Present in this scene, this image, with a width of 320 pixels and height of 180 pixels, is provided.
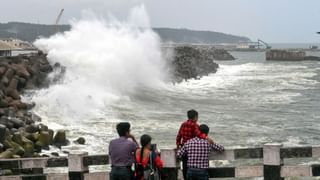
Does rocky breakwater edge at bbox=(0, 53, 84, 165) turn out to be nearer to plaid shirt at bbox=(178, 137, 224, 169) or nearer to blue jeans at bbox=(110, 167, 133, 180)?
blue jeans at bbox=(110, 167, 133, 180)

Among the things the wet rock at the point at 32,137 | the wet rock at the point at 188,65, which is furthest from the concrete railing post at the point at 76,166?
the wet rock at the point at 188,65

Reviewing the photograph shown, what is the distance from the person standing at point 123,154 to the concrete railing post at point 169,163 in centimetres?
95

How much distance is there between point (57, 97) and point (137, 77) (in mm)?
16356

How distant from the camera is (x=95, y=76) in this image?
122ft

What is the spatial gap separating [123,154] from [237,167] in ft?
6.38

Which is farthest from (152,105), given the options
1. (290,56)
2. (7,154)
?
(290,56)

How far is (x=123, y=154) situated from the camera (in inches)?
322

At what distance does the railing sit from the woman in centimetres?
88

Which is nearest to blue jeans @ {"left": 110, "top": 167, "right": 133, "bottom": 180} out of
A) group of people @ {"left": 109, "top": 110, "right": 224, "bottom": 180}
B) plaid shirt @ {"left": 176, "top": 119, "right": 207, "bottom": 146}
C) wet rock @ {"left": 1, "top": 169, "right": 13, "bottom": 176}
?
group of people @ {"left": 109, "top": 110, "right": 224, "bottom": 180}

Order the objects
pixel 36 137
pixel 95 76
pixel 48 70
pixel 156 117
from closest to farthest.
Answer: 1. pixel 36 137
2. pixel 156 117
3. pixel 48 70
4. pixel 95 76

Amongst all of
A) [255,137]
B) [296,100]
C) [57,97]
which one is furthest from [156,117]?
[296,100]

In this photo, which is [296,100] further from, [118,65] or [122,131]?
[122,131]

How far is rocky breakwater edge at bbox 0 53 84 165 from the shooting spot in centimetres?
1696

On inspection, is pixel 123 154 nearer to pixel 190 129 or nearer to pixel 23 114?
pixel 190 129
